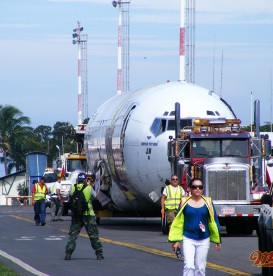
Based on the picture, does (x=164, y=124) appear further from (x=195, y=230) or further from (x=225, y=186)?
(x=195, y=230)

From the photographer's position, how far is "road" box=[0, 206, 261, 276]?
63.8 feet

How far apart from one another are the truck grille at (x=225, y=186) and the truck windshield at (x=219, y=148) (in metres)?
0.75

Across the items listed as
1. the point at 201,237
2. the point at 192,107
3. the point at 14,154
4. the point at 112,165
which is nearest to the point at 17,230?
the point at 112,165

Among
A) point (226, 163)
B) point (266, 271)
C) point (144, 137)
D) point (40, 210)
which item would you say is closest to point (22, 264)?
point (266, 271)

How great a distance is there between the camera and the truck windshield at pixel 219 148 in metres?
29.7

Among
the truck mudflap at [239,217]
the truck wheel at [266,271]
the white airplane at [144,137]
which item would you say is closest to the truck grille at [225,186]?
the truck mudflap at [239,217]

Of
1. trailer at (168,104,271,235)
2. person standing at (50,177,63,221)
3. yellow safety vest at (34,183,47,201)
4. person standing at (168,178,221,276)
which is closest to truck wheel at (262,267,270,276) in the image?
person standing at (168,178,221,276)

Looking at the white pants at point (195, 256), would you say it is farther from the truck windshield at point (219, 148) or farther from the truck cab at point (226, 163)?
the truck windshield at point (219, 148)

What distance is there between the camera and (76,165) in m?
49.1

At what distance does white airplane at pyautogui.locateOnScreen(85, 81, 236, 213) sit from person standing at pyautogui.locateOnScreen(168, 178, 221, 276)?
16.5 meters

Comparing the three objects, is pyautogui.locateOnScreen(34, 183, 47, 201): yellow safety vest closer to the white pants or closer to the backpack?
the backpack

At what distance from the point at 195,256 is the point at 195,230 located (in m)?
0.33

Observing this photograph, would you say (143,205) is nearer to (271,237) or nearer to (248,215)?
(248,215)

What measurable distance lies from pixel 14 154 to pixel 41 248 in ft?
285
